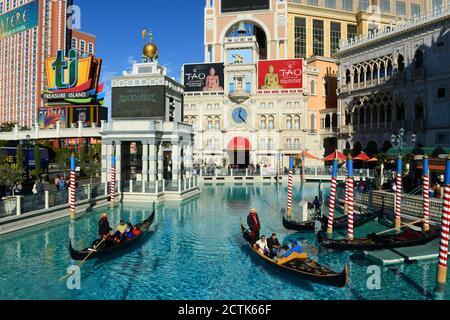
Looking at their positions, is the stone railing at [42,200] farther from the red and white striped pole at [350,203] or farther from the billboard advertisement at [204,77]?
the billboard advertisement at [204,77]

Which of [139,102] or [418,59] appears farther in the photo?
[418,59]

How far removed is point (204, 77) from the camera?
57.3 metres

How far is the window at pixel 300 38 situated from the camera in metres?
64.4

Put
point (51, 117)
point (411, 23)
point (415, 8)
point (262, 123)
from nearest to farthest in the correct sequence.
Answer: point (411, 23), point (51, 117), point (262, 123), point (415, 8)

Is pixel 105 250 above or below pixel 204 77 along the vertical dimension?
below

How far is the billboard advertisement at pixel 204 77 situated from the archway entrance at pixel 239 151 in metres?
8.98

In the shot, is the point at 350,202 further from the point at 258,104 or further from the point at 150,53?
the point at 258,104

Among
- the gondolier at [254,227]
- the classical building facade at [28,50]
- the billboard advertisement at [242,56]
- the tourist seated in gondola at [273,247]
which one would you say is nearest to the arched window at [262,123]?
the billboard advertisement at [242,56]

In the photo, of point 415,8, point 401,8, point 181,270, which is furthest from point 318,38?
point 181,270

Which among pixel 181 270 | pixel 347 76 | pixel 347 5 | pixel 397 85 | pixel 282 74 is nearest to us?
pixel 181 270

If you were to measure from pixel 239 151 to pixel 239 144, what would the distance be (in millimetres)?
1595

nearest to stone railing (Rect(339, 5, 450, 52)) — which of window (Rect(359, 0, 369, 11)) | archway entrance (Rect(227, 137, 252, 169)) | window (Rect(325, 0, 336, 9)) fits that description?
archway entrance (Rect(227, 137, 252, 169))

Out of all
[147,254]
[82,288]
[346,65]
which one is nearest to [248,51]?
[346,65]
